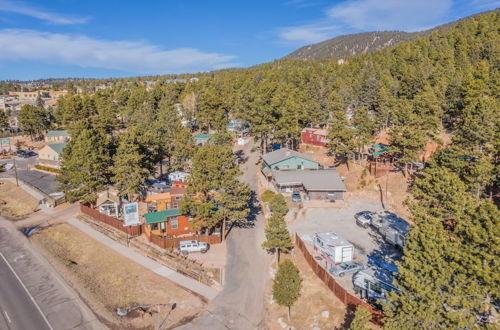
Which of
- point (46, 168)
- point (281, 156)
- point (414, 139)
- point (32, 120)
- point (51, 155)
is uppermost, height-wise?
point (32, 120)

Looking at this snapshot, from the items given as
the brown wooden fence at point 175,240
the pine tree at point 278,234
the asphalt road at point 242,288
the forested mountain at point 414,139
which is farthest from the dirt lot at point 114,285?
the forested mountain at point 414,139

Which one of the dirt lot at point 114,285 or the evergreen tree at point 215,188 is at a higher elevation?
the evergreen tree at point 215,188

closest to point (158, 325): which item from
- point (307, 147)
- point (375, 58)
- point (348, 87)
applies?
point (307, 147)

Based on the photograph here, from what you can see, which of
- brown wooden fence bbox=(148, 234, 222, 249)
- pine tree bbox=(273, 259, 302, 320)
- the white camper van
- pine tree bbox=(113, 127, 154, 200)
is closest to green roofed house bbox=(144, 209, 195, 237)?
brown wooden fence bbox=(148, 234, 222, 249)

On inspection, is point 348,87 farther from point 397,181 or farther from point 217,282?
point 217,282

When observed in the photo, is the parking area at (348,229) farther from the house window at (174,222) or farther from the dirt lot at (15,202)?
the dirt lot at (15,202)

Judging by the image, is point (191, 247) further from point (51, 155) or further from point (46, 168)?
point (51, 155)

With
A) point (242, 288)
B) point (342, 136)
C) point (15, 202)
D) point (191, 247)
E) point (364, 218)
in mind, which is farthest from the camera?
point (15, 202)

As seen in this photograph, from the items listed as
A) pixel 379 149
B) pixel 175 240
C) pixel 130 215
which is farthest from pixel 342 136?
pixel 130 215
